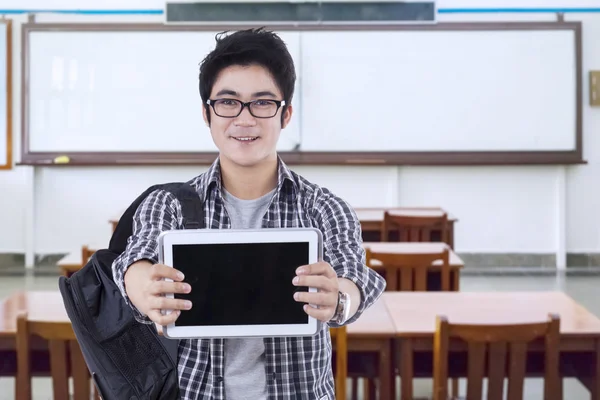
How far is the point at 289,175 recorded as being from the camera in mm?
1264

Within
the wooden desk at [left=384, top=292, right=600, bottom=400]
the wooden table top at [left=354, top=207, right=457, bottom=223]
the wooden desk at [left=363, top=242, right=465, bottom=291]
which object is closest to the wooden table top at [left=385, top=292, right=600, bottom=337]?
the wooden desk at [left=384, top=292, right=600, bottom=400]

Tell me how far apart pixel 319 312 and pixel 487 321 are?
65.6 inches

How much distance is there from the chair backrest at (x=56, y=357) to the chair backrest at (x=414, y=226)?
2738mm

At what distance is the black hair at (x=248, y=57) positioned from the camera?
3.97ft

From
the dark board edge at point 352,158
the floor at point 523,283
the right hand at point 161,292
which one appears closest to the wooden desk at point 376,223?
the floor at point 523,283

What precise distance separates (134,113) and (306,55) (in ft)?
5.51

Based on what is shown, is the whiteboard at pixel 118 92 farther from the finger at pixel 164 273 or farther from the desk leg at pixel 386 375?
the finger at pixel 164 273

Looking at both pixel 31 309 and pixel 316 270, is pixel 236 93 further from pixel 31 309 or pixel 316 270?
pixel 31 309

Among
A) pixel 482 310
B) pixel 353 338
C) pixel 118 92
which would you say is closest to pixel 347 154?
pixel 118 92

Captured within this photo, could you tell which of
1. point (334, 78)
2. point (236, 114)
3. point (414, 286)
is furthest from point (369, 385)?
point (334, 78)

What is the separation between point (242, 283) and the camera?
1085mm

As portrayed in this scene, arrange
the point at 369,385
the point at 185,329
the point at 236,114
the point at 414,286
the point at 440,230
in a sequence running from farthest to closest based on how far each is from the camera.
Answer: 1. the point at 440,230
2. the point at 414,286
3. the point at 369,385
4. the point at 236,114
5. the point at 185,329

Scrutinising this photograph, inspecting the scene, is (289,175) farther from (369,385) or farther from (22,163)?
(22,163)

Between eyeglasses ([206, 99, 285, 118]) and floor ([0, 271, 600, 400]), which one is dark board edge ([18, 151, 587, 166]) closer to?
floor ([0, 271, 600, 400])
